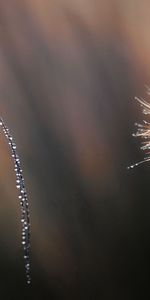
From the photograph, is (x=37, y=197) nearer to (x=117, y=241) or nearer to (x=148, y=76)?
(x=117, y=241)

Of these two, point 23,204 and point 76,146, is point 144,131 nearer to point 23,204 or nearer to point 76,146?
point 76,146

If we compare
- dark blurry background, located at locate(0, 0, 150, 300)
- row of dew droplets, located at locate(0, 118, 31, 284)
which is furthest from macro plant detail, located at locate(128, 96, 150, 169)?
row of dew droplets, located at locate(0, 118, 31, 284)

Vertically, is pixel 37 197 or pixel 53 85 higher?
pixel 53 85

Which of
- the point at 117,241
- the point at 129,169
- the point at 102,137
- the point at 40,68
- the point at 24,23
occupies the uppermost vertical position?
the point at 24,23

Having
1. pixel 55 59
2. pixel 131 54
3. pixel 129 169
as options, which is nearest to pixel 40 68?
pixel 55 59

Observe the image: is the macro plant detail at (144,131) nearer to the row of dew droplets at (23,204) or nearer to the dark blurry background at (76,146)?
the dark blurry background at (76,146)

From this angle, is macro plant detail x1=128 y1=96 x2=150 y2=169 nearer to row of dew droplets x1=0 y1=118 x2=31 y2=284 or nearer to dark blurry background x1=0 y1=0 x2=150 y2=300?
dark blurry background x1=0 y1=0 x2=150 y2=300

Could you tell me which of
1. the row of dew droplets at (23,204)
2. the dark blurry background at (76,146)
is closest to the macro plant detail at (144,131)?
the dark blurry background at (76,146)

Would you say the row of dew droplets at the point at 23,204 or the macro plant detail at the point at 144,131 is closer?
the row of dew droplets at the point at 23,204
